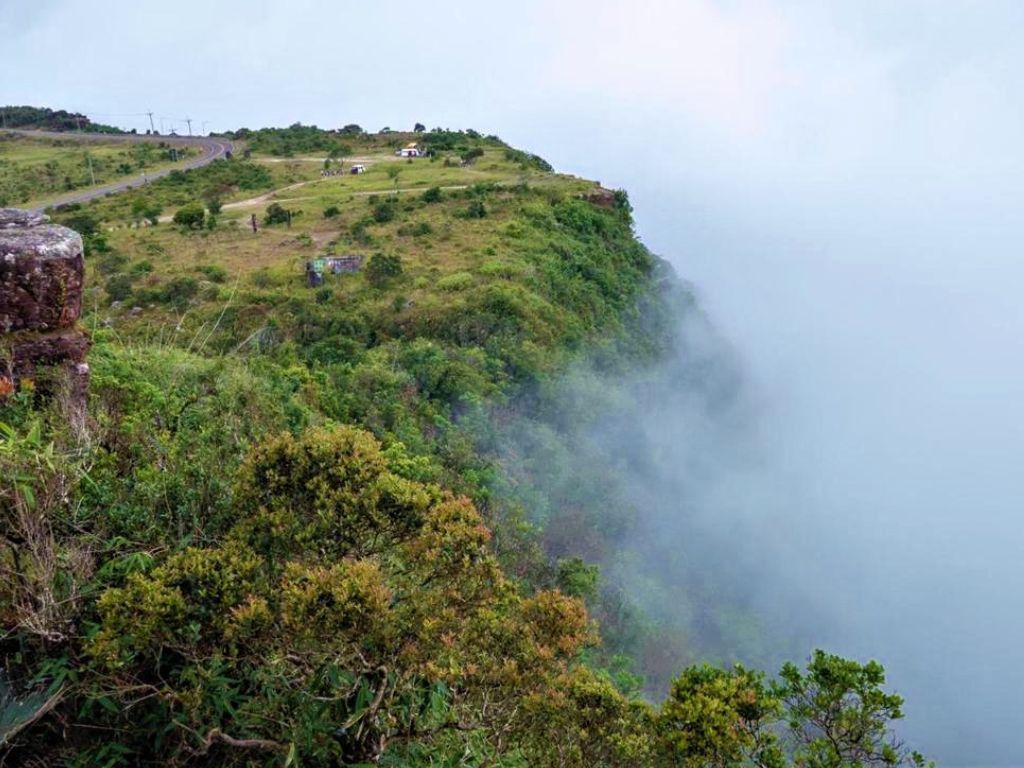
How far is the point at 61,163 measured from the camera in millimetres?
56500

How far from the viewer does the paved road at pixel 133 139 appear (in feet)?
153

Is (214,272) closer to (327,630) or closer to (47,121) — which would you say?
(327,630)

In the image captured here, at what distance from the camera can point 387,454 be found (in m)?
14.9

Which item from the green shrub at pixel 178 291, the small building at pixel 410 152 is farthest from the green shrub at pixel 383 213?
the small building at pixel 410 152

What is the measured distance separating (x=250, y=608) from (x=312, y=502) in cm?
103

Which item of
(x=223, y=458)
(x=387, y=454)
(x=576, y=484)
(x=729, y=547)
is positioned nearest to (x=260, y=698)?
(x=223, y=458)

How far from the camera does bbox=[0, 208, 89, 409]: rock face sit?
8.14m

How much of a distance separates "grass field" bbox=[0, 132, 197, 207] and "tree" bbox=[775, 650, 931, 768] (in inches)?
1948

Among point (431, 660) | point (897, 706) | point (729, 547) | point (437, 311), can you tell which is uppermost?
point (437, 311)

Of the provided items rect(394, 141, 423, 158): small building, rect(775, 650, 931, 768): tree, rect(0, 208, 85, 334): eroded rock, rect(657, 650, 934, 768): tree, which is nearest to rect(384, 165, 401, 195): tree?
rect(394, 141, 423, 158): small building

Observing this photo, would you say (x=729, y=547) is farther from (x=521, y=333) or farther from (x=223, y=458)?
(x=223, y=458)

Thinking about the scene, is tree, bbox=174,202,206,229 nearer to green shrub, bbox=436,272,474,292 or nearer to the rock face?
green shrub, bbox=436,272,474,292

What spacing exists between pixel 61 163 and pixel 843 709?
2556 inches

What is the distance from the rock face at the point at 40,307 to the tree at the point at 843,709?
24.9 feet
